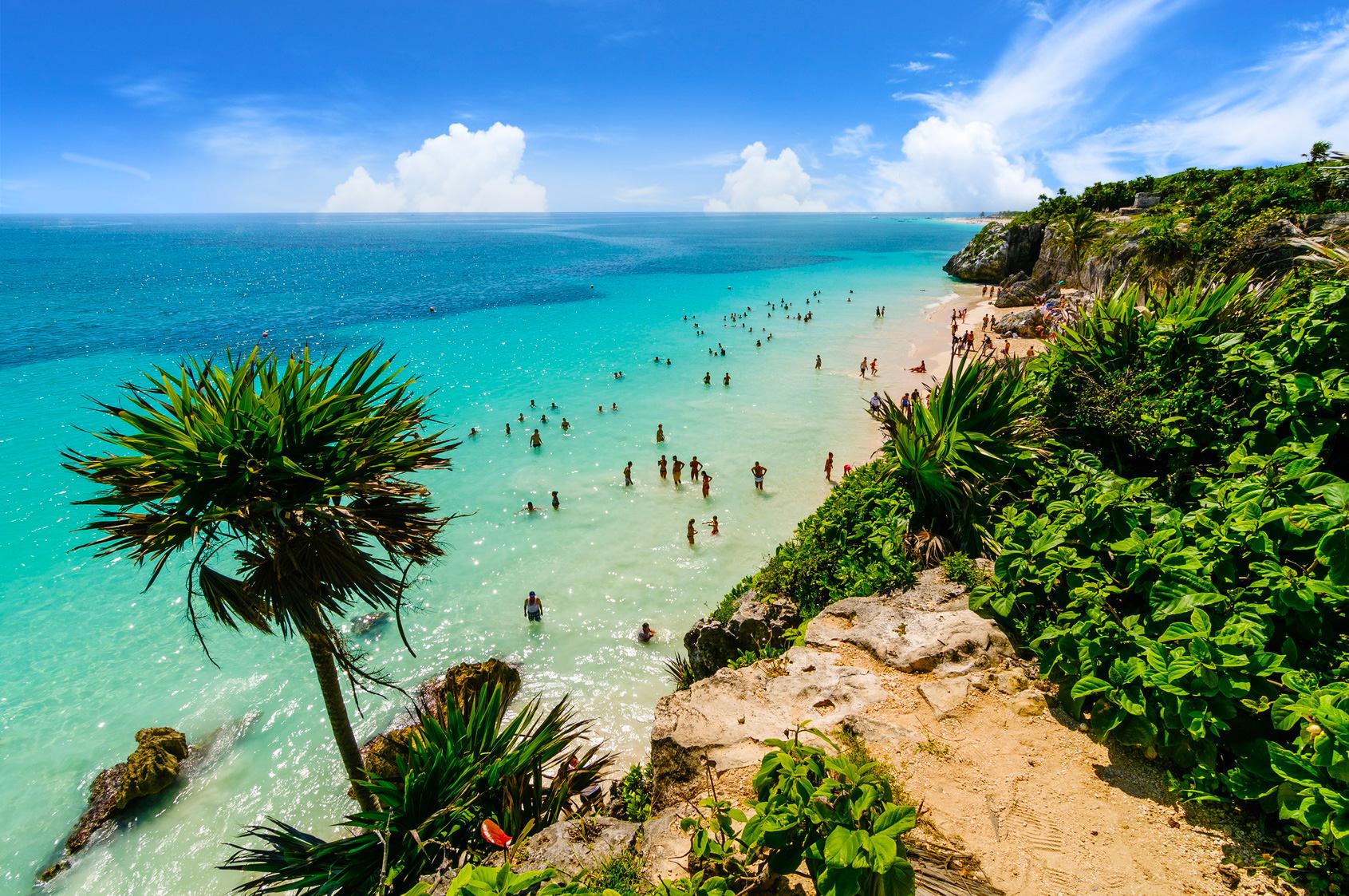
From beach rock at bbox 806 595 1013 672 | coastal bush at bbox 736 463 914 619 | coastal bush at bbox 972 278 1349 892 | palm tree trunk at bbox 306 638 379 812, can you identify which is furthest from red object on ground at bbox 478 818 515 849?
coastal bush at bbox 736 463 914 619

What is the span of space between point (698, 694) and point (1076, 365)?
723cm

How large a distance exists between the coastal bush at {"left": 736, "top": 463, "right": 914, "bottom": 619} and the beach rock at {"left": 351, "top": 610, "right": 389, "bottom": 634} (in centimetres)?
1162

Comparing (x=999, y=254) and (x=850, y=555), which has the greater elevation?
(x=999, y=254)

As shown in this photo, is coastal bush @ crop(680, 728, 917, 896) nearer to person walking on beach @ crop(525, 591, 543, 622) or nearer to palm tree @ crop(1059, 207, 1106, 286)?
person walking on beach @ crop(525, 591, 543, 622)

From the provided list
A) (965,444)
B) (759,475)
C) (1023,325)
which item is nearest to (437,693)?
(965,444)

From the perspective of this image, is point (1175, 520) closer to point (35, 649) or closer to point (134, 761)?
point (134, 761)

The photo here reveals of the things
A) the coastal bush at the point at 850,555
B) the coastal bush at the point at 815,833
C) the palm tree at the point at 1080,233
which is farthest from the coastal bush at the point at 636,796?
the palm tree at the point at 1080,233

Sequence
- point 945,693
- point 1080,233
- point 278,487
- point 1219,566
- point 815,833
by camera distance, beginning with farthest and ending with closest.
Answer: point 1080,233, point 945,693, point 278,487, point 1219,566, point 815,833

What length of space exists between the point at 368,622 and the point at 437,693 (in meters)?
4.79

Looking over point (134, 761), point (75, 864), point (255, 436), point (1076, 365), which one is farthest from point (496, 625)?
point (1076, 365)

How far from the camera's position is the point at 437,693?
12664 mm

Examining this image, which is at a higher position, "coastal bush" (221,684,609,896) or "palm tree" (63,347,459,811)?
"palm tree" (63,347,459,811)

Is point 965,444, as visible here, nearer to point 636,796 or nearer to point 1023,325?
point 636,796

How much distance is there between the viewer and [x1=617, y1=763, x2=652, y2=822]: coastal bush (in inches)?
239
